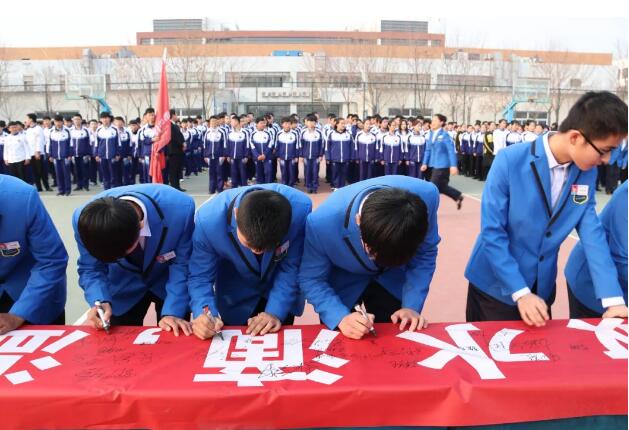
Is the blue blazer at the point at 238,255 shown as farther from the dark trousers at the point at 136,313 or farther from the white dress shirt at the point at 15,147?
the white dress shirt at the point at 15,147

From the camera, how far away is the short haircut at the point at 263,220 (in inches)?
66.0

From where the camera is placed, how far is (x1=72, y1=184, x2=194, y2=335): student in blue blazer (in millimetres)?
1761

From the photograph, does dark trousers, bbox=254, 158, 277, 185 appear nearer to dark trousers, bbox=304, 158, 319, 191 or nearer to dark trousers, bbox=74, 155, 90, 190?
dark trousers, bbox=304, 158, 319, 191

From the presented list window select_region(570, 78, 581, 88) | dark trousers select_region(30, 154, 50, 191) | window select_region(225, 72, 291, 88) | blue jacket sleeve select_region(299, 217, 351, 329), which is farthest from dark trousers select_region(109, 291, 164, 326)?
window select_region(570, 78, 581, 88)

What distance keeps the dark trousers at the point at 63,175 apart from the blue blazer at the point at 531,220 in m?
10.2

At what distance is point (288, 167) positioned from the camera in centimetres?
1133

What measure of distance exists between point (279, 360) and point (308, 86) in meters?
32.0

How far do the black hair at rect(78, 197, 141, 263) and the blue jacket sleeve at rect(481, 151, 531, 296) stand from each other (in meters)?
1.38

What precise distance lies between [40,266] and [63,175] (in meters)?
9.34

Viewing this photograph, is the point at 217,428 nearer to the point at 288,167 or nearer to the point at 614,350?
the point at 614,350

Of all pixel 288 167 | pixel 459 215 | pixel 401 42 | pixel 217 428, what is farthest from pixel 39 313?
pixel 401 42

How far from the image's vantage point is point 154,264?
2.24 meters

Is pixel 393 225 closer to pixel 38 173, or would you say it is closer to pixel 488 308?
pixel 488 308

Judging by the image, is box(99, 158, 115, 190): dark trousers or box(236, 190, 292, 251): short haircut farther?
box(99, 158, 115, 190): dark trousers
